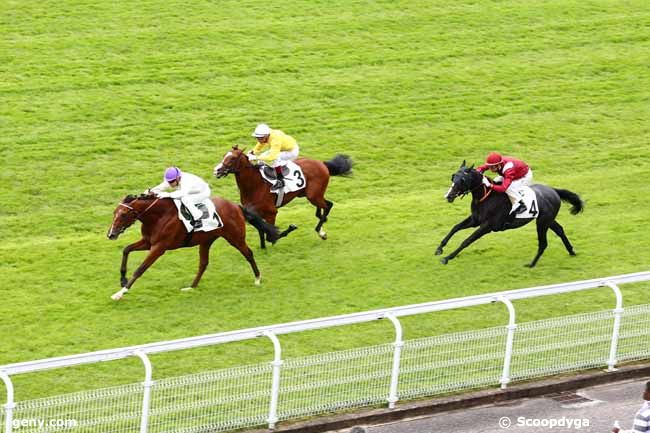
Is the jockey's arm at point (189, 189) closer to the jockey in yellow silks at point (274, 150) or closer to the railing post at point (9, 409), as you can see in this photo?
the jockey in yellow silks at point (274, 150)

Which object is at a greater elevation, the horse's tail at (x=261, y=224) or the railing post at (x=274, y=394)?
the horse's tail at (x=261, y=224)

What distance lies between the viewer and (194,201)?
590 inches

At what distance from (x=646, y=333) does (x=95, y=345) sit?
5824mm

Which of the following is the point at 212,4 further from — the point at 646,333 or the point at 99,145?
the point at 646,333

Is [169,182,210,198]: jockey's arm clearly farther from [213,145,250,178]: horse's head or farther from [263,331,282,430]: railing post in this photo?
[263,331,282,430]: railing post

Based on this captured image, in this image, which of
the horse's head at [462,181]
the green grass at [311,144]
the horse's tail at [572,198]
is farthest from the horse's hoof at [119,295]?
the horse's tail at [572,198]

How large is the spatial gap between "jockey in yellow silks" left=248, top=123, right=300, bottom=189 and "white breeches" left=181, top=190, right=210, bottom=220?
61.7 inches

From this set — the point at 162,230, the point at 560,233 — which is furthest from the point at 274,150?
the point at 560,233

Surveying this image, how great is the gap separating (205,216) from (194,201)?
0.23 meters

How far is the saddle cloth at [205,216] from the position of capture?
15.0m

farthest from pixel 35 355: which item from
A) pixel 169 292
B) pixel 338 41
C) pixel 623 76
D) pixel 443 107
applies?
pixel 623 76

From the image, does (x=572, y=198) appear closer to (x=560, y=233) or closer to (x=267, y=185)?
(x=560, y=233)

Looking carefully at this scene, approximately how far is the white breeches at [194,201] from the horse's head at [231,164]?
2.98 feet

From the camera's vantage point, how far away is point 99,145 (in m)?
19.8
